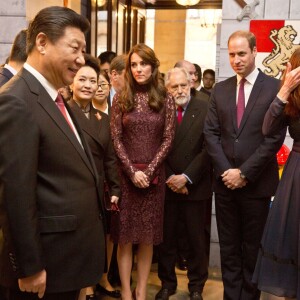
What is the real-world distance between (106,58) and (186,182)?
1.90 m

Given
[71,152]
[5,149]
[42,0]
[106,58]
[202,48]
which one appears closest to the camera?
[5,149]

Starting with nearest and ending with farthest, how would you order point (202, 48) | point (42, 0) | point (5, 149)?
1. point (5, 149)
2. point (42, 0)
3. point (202, 48)

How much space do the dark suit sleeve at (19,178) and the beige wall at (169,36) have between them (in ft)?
31.7

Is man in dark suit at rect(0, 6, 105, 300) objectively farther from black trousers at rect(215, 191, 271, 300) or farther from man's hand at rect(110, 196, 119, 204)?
black trousers at rect(215, 191, 271, 300)

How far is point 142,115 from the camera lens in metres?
3.01

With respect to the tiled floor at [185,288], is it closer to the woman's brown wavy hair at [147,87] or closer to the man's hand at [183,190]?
the man's hand at [183,190]

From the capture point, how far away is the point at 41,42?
1.62m

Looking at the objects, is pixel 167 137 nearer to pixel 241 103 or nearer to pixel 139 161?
pixel 139 161

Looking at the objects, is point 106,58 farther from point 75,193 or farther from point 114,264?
point 75,193

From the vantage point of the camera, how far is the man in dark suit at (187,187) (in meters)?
3.22

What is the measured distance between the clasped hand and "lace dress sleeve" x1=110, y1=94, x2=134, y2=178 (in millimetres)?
372

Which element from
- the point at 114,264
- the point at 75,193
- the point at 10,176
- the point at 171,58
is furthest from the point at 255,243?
the point at 171,58

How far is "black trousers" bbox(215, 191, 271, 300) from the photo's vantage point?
2883mm

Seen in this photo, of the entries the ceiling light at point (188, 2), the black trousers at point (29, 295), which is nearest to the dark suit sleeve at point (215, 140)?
the black trousers at point (29, 295)
